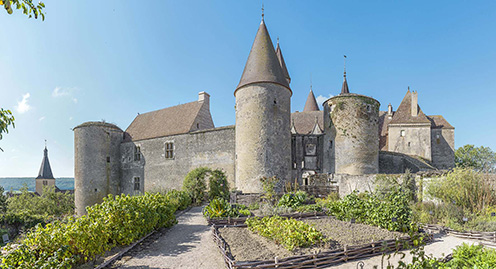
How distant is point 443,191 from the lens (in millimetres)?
10016

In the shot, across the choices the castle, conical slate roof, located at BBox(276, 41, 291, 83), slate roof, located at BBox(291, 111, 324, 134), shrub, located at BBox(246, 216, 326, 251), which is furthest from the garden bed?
conical slate roof, located at BBox(276, 41, 291, 83)

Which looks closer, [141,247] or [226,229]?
[141,247]

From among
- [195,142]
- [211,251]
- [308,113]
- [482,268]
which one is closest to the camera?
[482,268]

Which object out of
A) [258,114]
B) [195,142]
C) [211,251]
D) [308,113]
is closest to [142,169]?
[195,142]

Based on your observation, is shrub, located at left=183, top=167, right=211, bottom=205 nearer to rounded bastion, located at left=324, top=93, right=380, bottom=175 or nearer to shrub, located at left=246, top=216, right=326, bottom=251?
rounded bastion, located at left=324, top=93, right=380, bottom=175

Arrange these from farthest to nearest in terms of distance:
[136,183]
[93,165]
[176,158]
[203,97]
→ 1. [203,97]
2. [136,183]
3. [93,165]
4. [176,158]

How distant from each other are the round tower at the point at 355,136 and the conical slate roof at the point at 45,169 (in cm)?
4429

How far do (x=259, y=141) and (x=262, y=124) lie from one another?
1.07 m

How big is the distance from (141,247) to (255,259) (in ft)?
11.2

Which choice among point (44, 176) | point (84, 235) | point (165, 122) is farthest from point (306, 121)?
point (44, 176)

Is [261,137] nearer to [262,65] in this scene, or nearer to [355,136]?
[262,65]

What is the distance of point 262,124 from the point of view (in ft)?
53.7

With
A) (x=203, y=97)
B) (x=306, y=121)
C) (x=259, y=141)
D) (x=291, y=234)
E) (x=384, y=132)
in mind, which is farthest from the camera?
(x=384, y=132)

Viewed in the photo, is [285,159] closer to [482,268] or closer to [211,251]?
[211,251]
